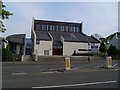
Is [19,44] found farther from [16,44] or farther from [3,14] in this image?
[3,14]

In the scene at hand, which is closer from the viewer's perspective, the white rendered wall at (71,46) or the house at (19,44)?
the house at (19,44)

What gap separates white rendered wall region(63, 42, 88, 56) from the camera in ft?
223

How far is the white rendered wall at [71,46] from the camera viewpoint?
67875 millimetres

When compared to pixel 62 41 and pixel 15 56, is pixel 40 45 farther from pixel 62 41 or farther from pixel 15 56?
pixel 15 56

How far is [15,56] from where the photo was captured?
121 ft

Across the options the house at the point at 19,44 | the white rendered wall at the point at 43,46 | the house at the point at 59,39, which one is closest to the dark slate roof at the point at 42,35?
the house at the point at 59,39

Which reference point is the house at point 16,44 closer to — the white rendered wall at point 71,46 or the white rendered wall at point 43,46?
the white rendered wall at point 43,46

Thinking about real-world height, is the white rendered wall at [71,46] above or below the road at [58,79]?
above

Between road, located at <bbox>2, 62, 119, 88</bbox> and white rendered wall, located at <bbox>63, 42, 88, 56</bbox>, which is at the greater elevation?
white rendered wall, located at <bbox>63, 42, 88, 56</bbox>

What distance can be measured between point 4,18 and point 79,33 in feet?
166

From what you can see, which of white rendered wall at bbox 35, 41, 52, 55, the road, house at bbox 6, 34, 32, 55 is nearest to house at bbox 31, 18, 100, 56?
white rendered wall at bbox 35, 41, 52, 55

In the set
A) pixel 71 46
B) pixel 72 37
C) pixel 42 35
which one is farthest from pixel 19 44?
pixel 72 37

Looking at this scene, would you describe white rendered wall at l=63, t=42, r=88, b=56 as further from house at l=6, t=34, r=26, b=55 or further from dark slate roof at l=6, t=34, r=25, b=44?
dark slate roof at l=6, t=34, r=25, b=44

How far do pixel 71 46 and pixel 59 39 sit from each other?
4.31 meters
